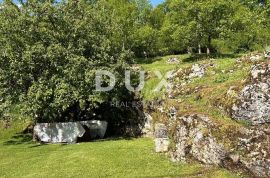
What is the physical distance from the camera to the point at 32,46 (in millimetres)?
31891

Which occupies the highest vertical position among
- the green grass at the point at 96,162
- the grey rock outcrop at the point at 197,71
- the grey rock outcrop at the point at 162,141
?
the grey rock outcrop at the point at 197,71

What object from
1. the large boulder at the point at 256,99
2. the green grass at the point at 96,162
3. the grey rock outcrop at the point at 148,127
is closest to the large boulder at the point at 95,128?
the green grass at the point at 96,162

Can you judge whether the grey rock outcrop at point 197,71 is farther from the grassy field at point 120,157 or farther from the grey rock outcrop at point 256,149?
the grey rock outcrop at point 256,149

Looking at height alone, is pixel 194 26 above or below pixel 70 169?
above

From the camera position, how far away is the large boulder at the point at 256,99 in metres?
20.0

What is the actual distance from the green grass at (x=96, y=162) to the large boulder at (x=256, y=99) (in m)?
3.28

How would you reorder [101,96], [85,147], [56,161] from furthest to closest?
[101,96], [85,147], [56,161]

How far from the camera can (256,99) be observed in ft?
66.8

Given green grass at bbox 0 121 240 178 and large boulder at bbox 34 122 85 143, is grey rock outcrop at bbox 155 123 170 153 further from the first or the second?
large boulder at bbox 34 122 85 143

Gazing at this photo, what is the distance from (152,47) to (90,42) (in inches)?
1140

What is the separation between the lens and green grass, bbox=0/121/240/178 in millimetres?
21203

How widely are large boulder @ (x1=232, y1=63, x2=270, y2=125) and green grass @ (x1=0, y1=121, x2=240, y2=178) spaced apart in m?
3.28

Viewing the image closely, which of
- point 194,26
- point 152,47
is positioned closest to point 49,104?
point 194,26

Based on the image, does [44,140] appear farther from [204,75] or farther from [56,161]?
[204,75]
